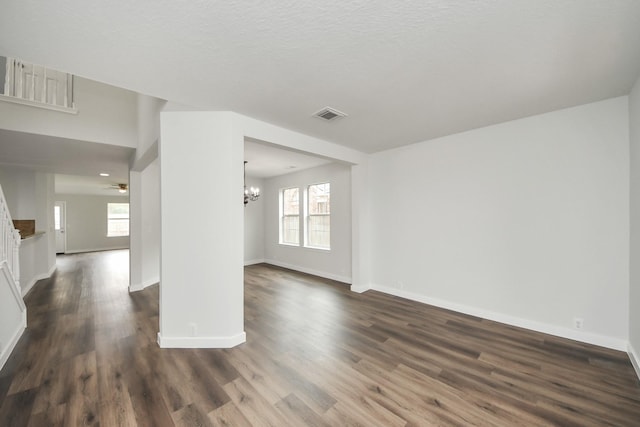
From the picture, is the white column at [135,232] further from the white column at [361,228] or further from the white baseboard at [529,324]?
the white baseboard at [529,324]

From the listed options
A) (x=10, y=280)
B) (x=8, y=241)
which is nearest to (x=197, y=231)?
(x=10, y=280)

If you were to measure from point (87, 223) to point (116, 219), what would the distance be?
984 millimetres

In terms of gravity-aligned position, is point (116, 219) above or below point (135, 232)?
above

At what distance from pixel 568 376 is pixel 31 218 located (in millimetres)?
8981

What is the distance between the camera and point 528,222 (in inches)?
114

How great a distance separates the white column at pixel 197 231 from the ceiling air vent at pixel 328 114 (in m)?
0.97

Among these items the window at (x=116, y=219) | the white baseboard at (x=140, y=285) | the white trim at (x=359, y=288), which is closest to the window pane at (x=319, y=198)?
the white trim at (x=359, y=288)

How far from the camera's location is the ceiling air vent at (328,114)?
2605mm

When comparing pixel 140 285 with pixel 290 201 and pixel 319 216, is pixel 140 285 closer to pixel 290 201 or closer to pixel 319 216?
pixel 290 201

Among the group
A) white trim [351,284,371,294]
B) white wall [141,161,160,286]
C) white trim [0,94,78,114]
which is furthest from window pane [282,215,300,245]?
white trim [0,94,78,114]

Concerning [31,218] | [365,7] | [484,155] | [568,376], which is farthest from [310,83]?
[31,218]

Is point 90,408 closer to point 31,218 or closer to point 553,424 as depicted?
point 553,424

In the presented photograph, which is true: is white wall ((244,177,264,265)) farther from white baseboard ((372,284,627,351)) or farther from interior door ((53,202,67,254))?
interior door ((53,202,67,254))

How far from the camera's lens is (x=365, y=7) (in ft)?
4.33
